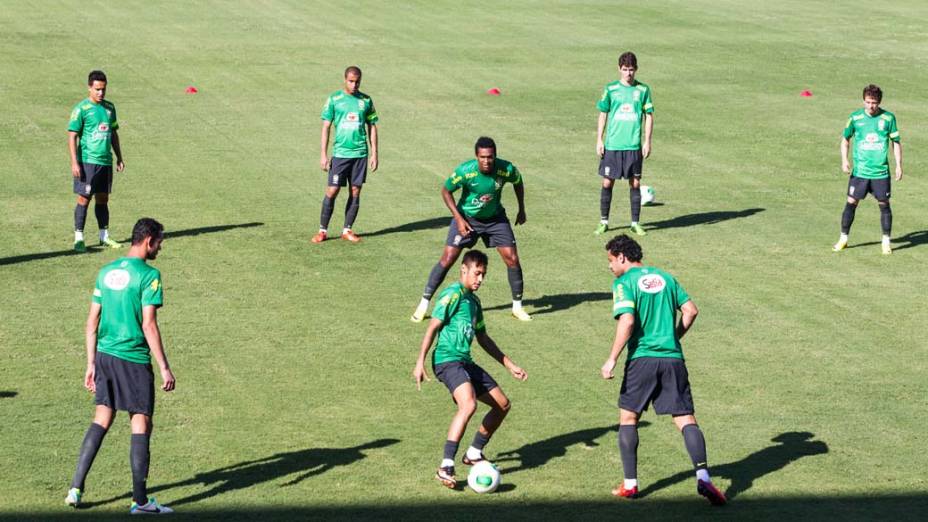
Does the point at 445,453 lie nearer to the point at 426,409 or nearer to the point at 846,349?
the point at 426,409

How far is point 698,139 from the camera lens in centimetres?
2983

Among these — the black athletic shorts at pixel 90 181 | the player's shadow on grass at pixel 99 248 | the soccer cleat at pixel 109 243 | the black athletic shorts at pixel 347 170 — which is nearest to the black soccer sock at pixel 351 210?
the black athletic shorts at pixel 347 170

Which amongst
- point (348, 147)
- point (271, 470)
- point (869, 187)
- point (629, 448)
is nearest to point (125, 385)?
point (271, 470)

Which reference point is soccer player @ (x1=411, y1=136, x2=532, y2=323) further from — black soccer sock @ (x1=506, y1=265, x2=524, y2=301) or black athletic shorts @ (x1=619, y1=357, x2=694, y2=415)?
black athletic shorts @ (x1=619, y1=357, x2=694, y2=415)

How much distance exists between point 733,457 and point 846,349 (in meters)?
3.96

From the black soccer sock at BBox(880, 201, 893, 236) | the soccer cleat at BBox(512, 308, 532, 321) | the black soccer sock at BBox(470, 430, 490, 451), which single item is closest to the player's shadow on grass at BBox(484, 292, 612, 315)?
the soccer cleat at BBox(512, 308, 532, 321)

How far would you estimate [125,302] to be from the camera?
11422 millimetres

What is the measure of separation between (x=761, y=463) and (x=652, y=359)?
196cm

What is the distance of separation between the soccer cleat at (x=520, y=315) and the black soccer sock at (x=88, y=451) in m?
7.15

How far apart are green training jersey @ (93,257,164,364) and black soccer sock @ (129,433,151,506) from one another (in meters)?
0.65

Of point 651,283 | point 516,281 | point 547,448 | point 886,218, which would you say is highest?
point 651,283

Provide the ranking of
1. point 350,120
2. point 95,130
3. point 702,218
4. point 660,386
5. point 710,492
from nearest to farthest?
point 710,492 < point 660,386 < point 95,130 < point 350,120 < point 702,218

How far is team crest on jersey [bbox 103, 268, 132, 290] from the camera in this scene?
11.4 m

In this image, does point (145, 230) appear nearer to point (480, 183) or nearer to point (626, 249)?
point (626, 249)
